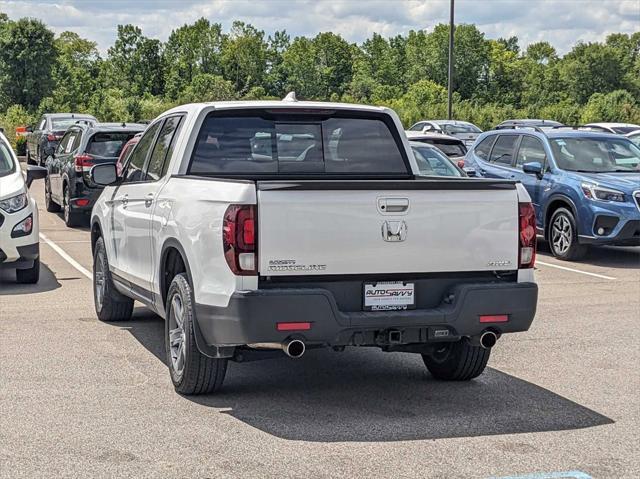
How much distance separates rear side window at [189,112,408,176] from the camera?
7809mm

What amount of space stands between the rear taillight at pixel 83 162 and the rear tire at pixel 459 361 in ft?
38.1

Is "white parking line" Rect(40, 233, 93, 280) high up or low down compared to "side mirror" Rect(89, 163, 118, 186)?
down

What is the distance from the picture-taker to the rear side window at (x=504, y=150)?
17.2 m

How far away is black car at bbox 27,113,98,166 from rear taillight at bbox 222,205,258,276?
24.6 metres

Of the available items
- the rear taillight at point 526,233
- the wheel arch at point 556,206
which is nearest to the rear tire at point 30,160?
the wheel arch at point 556,206

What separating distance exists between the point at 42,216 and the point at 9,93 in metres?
42.5

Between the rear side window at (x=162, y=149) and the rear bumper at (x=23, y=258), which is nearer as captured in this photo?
the rear side window at (x=162, y=149)

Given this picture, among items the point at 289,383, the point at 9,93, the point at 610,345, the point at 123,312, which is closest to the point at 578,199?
the point at 610,345

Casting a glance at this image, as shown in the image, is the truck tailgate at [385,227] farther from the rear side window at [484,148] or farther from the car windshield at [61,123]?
the car windshield at [61,123]

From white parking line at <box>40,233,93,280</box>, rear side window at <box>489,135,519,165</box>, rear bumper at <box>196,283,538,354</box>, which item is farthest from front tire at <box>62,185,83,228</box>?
rear bumper at <box>196,283,538,354</box>

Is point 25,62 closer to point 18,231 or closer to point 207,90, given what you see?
point 207,90

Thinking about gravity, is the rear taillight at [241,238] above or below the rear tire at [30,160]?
above

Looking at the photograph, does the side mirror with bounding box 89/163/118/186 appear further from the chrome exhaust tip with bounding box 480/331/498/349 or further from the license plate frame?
the chrome exhaust tip with bounding box 480/331/498/349

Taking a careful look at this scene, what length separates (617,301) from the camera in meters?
11.8
